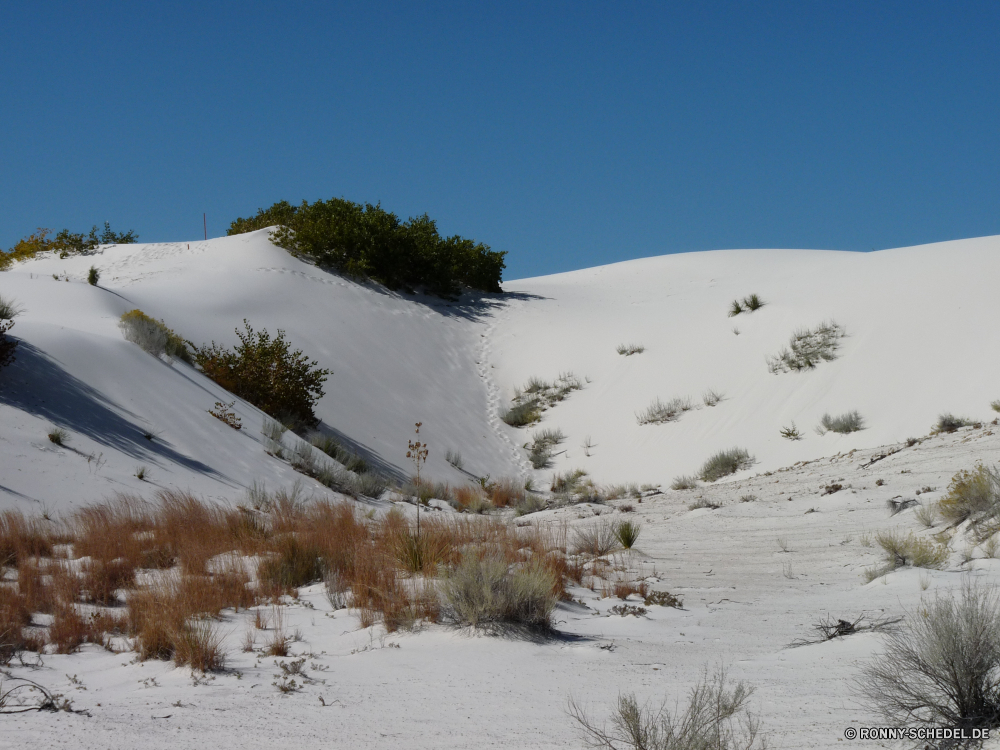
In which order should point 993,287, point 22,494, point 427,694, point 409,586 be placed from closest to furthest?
1. point 427,694
2. point 409,586
3. point 22,494
4. point 993,287

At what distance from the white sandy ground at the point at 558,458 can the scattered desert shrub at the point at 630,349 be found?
0.67 m

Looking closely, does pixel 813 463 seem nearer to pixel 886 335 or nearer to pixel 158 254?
pixel 886 335

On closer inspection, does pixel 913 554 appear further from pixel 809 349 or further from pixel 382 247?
pixel 382 247

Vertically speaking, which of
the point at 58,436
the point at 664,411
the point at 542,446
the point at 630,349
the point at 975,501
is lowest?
the point at 975,501

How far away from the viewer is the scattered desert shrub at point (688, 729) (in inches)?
90.9

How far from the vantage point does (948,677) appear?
2.61m

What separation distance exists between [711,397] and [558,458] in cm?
375

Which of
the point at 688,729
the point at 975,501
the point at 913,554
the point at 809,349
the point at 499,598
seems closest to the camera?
the point at 688,729

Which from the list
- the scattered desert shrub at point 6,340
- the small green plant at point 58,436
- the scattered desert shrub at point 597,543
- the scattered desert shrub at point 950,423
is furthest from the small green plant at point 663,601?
the scattered desert shrub at point 950,423

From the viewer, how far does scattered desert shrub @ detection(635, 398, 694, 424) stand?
17.4m

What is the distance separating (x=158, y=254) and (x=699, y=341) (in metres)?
16.9

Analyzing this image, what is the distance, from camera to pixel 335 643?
412cm

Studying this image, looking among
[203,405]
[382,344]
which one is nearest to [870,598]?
[203,405]

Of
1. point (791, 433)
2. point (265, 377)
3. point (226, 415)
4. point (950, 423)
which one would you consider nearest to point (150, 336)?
point (226, 415)
